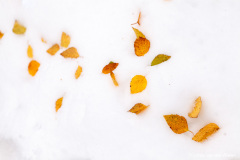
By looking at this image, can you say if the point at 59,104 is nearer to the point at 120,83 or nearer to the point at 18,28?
the point at 120,83

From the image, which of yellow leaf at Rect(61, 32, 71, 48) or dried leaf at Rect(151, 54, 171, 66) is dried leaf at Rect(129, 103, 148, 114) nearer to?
dried leaf at Rect(151, 54, 171, 66)

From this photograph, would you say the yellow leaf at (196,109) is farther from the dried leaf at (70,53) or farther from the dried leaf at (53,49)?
the dried leaf at (53,49)

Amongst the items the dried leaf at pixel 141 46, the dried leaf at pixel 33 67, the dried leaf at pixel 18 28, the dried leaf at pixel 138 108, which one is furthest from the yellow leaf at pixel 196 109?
the dried leaf at pixel 18 28

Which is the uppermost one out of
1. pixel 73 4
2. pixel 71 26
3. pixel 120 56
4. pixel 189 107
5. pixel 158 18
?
pixel 73 4

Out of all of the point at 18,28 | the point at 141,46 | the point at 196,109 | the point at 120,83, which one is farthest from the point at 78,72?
the point at 196,109

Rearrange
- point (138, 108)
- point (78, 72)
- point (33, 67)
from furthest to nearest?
point (33, 67) < point (78, 72) < point (138, 108)

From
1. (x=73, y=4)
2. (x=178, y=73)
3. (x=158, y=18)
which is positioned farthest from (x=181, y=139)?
(x=73, y=4)

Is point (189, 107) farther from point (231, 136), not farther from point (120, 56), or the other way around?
point (120, 56)
